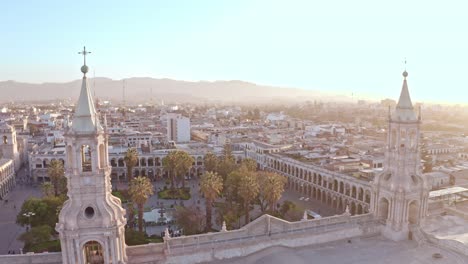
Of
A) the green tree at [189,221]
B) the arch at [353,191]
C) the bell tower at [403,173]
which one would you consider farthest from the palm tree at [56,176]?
the bell tower at [403,173]

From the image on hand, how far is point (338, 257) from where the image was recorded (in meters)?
24.8

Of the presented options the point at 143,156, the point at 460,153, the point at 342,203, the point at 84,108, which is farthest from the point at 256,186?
the point at 460,153

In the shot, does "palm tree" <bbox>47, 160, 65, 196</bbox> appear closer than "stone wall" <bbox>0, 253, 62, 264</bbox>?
No

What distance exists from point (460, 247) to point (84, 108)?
23.9 m

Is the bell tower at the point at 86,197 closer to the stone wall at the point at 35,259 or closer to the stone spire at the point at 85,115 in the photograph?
the stone spire at the point at 85,115

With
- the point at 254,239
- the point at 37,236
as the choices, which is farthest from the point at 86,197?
the point at 37,236

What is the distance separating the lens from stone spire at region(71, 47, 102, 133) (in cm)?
2058

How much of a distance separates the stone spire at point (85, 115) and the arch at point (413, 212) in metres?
21.5

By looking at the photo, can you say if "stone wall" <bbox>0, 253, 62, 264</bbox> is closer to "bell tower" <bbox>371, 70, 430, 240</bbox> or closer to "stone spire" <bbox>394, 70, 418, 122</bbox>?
"bell tower" <bbox>371, 70, 430, 240</bbox>

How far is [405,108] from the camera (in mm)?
27312

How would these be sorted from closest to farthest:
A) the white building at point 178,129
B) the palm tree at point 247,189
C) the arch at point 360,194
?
the palm tree at point 247,189 → the arch at point 360,194 → the white building at point 178,129

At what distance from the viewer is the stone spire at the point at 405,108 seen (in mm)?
27203

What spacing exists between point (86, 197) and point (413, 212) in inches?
863

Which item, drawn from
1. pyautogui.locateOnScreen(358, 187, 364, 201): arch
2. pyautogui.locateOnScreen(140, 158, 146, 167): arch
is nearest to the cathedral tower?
pyautogui.locateOnScreen(140, 158, 146, 167): arch
